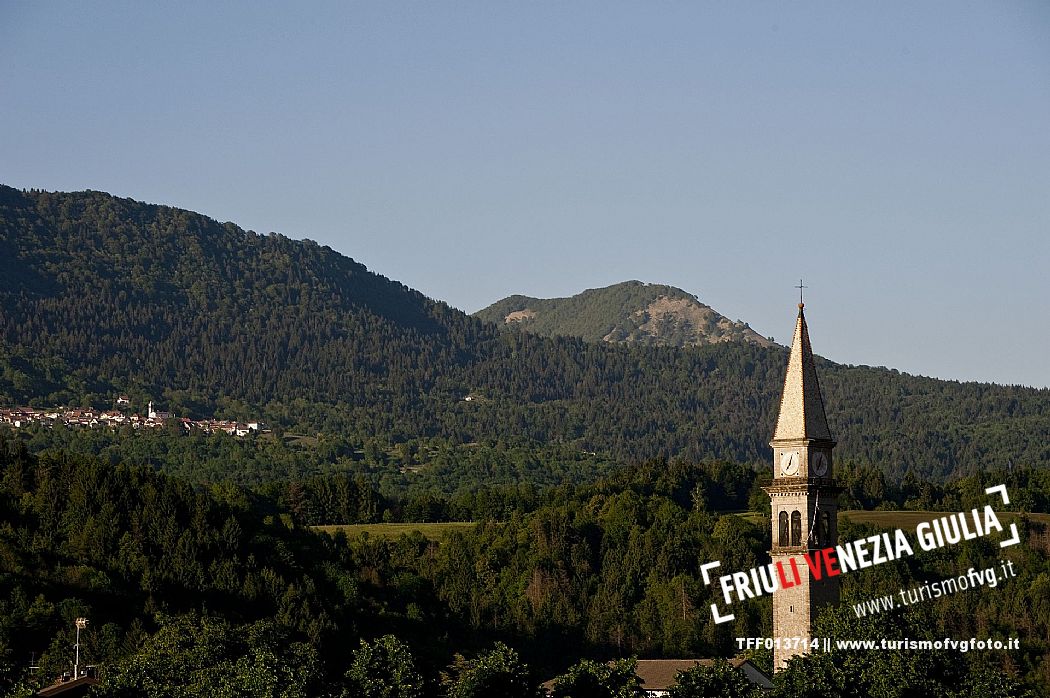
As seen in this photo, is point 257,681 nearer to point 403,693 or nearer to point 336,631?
point 403,693

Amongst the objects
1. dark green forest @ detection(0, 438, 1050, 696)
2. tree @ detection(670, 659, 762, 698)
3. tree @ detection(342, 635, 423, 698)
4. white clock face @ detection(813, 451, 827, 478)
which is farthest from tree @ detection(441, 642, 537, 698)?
white clock face @ detection(813, 451, 827, 478)

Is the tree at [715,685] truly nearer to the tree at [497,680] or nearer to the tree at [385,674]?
the tree at [497,680]

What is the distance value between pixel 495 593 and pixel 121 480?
39.2 m

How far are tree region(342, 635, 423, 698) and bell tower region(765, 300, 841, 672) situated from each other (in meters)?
16.2

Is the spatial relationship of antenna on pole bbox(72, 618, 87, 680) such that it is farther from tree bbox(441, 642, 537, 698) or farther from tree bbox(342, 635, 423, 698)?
tree bbox(441, 642, 537, 698)

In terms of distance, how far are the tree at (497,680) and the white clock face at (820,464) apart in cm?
1580

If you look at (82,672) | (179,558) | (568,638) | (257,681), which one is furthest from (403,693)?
(568,638)

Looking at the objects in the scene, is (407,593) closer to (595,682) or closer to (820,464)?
(820,464)

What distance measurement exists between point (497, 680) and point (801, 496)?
1620 cm

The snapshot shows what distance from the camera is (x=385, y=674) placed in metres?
66.6

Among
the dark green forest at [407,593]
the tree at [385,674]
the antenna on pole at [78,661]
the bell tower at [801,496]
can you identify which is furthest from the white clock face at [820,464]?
the antenna on pole at [78,661]

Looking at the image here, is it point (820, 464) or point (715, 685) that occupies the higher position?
point (820, 464)

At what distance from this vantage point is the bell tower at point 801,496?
75812 mm

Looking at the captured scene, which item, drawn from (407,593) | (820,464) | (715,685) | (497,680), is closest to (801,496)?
(820,464)
